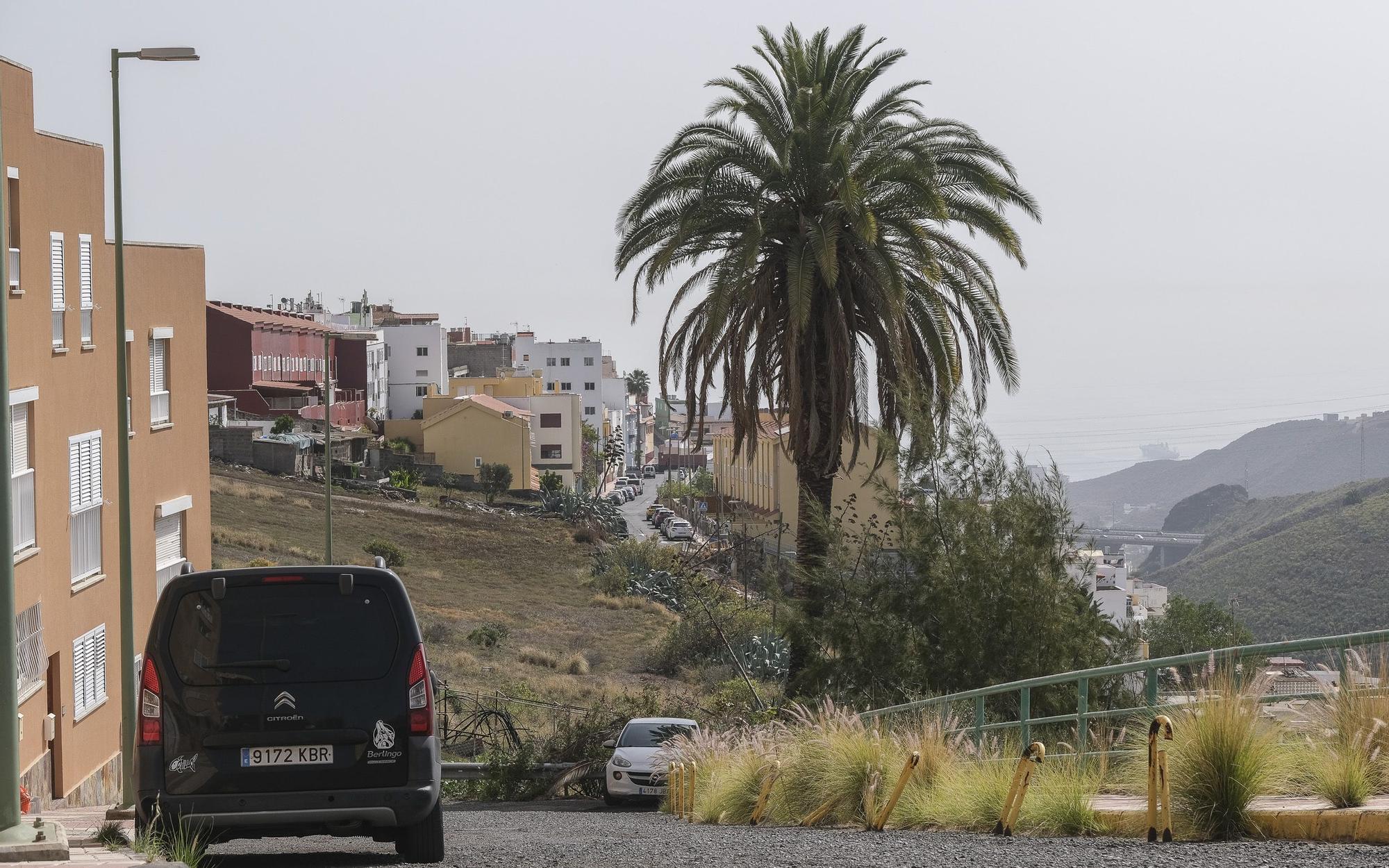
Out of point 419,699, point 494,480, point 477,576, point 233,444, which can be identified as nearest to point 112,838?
point 419,699

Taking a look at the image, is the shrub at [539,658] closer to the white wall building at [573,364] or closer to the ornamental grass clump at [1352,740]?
the ornamental grass clump at [1352,740]

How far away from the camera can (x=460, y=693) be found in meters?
37.1

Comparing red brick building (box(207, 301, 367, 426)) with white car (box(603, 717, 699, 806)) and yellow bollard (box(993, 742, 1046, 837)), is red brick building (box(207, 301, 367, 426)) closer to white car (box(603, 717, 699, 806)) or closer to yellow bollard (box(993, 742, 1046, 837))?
white car (box(603, 717, 699, 806))

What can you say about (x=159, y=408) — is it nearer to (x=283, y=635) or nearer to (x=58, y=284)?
(x=58, y=284)

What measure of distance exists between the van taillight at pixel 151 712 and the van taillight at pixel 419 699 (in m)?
1.43

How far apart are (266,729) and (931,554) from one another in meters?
13.2

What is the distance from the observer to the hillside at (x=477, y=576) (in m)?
43.0

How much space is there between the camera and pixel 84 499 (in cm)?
2444

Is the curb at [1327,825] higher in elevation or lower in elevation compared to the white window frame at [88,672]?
higher

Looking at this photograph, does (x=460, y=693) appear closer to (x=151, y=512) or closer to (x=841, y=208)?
(x=151, y=512)

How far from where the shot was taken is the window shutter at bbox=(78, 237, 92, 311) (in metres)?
24.6

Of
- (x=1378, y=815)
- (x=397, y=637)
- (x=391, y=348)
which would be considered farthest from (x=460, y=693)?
(x=391, y=348)

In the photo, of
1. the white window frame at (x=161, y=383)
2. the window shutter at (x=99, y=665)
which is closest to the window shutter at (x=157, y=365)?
the white window frame at (x=161, y=383)

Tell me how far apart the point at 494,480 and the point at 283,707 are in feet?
316
